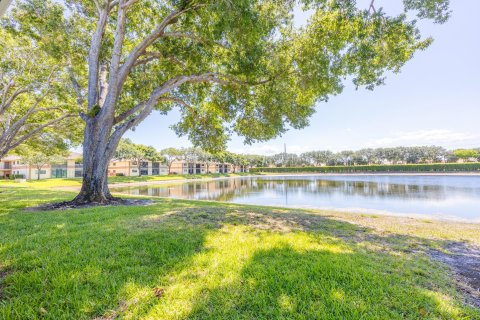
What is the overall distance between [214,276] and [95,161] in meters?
7.26

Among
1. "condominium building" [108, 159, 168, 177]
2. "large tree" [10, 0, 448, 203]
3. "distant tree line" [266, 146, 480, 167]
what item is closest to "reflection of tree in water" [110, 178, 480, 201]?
"large tree" [10, 0, 448, 203]

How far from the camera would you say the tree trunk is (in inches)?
301

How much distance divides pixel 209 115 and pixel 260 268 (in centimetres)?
1042

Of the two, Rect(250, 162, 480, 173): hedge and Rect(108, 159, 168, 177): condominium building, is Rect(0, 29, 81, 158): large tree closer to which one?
Rect(108, 159, 168, 177): condominium building

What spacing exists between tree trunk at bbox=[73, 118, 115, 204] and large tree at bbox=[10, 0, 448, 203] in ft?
0.12

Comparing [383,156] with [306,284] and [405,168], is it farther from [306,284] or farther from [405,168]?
[306,284]

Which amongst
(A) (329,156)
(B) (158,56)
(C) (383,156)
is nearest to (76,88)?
(B) (158,56)

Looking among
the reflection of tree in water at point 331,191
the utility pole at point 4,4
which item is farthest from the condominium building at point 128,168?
the utility pole at point 4,4

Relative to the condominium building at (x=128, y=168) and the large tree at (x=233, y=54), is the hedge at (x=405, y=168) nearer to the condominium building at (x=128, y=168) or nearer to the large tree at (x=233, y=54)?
the condominium building at (x=128, y=168)

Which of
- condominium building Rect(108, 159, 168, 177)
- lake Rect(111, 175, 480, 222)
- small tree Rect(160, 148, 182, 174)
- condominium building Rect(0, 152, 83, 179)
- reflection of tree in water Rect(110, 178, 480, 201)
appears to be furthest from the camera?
small tree Rect(160, 148, 182, 174)

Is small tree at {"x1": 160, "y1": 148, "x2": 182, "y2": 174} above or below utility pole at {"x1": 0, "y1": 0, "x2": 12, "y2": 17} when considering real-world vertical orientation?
above

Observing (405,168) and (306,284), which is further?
(405,168)

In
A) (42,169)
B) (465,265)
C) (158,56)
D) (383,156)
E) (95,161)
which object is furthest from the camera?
(383,156)

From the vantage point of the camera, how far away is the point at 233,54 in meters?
7.95
